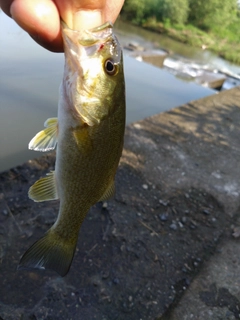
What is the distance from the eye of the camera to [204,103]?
8211 millimetres

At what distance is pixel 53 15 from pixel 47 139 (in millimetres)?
653

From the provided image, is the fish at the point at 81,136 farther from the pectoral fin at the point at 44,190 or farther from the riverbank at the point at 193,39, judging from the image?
the riverbank at the point at 193,39

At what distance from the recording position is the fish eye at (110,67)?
1.48 metres

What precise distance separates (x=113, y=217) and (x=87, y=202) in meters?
1.91

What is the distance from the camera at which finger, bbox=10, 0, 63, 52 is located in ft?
3.85

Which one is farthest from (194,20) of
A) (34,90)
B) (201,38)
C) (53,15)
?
(53,15)

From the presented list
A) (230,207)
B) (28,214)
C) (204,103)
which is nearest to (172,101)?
(204,103)

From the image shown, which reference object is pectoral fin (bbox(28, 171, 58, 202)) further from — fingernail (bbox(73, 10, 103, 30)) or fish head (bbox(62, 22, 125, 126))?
fingernail (bbox(73, 10, 103, 30))

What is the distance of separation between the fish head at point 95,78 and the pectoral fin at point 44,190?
42 centimetres

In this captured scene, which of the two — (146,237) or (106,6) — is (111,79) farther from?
(146,237)

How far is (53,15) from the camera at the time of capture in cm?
121

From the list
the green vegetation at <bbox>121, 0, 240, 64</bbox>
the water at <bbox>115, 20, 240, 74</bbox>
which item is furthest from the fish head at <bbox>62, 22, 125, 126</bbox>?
the green vegetation at <bbox>121, 0, 240, 64</bbox>

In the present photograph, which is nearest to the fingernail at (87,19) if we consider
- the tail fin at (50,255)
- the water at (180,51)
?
the tail fin at (50,255)

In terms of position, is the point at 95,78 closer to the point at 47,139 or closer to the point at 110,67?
the point at 110,67
